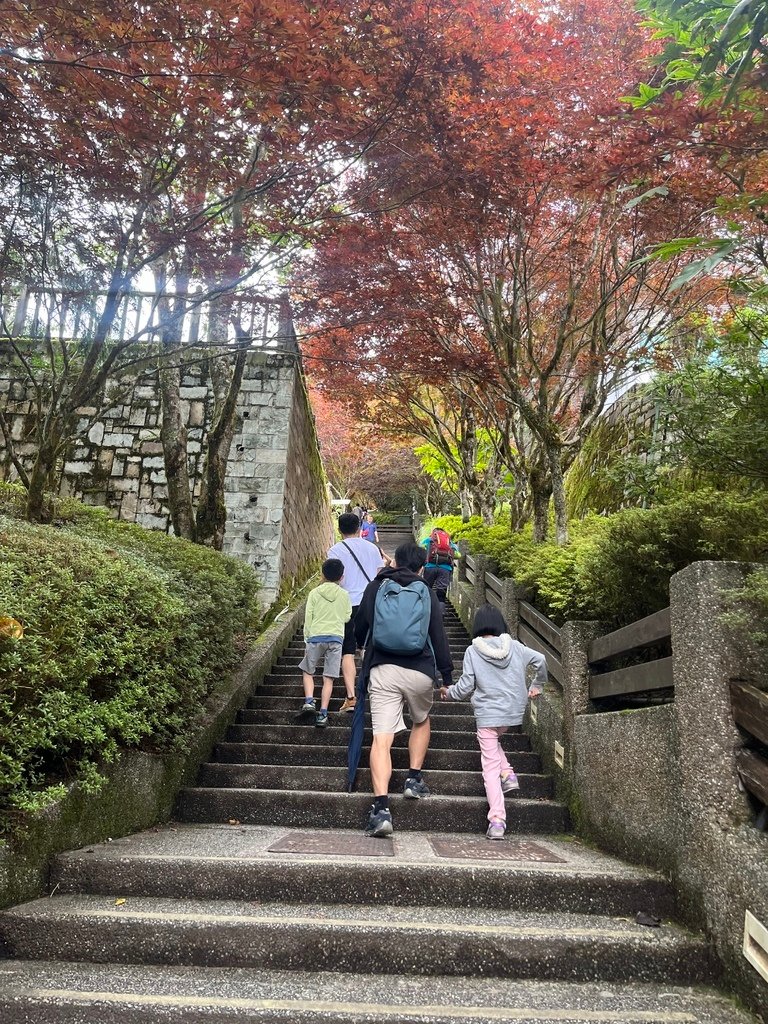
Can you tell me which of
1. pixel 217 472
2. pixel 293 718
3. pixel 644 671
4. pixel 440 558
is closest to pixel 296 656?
pixel 293 718

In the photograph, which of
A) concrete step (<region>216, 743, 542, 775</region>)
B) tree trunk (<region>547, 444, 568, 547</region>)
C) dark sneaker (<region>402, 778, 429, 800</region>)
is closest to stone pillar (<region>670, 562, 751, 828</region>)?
dark sneaker (<region>402, 778, 429, 800</region>)

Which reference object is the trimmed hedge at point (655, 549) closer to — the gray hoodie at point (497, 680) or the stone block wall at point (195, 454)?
the gray hoodie at point (497, 680)

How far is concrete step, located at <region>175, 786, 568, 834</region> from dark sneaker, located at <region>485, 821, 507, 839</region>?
0.17 metres

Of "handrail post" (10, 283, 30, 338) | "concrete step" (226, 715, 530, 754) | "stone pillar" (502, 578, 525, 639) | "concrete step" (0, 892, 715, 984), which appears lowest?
"concrete step" (0, 892, 715, 984)

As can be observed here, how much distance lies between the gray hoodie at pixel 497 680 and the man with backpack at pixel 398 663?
0.17 meters

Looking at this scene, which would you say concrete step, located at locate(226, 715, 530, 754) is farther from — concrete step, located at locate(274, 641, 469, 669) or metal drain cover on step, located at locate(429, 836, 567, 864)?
concrete step, located at locate(274, 641, 469, 669)

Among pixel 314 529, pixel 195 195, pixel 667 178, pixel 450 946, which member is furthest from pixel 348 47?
pixel 314 529

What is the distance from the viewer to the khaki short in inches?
153

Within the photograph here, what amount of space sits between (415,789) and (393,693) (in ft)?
2.41

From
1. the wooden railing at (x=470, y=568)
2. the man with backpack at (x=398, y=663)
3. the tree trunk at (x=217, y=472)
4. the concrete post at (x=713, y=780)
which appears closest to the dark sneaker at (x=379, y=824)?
the man with backpack at (x=398, y=663)

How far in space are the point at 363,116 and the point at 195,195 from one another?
81.1 inches

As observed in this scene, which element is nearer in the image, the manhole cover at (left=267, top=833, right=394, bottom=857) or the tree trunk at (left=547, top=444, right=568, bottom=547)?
the manhole cover at (left=267, top=833, right=394, bottom=857)

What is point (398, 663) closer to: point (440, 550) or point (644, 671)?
point (644, 671)

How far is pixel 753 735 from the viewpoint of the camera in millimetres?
2646
